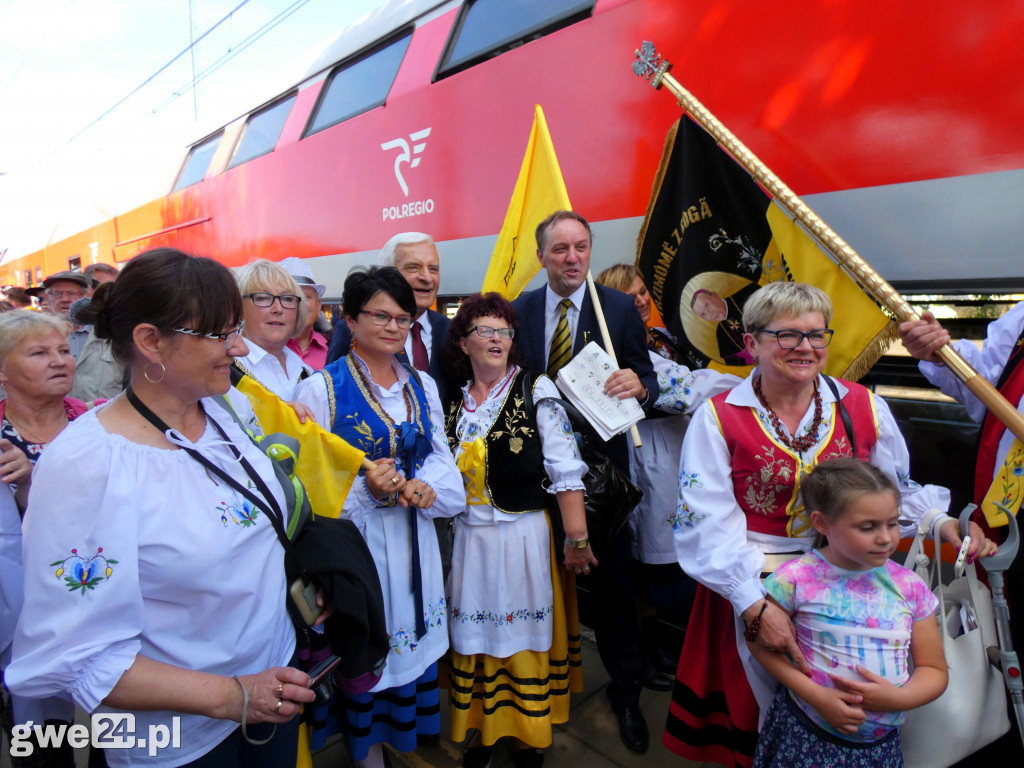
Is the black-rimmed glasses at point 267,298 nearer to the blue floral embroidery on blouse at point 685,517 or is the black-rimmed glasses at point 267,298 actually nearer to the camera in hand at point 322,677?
the camera in hand at point 322,677

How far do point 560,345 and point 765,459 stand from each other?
3.66 ft

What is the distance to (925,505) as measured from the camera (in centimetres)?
169

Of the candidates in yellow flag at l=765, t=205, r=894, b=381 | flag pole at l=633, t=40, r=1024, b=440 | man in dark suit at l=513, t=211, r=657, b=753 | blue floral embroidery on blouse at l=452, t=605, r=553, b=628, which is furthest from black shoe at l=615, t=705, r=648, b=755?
flag pole at l=633, t=40, r=1024, b=440

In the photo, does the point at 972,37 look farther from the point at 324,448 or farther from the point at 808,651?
the point at 324,448

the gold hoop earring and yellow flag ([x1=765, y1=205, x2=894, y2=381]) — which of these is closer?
the gold hoop earring

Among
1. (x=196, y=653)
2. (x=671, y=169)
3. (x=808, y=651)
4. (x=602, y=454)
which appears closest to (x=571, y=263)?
(x=671, y=169)

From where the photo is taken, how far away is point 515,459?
6.77 ft

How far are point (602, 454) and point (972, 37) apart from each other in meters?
1.76

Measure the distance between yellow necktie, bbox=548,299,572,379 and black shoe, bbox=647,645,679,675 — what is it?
57.6 inches

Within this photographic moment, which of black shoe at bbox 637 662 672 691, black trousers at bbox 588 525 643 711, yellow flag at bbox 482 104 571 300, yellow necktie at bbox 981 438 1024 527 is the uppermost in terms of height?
yellow flag at bbox 482 104 571 300

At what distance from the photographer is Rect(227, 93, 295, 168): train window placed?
6.29 meters

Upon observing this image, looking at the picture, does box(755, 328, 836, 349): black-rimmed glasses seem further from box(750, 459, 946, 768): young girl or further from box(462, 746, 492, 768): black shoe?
box(462, 746, 492, 768): black shoe

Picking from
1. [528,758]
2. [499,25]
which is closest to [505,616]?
[528,758]

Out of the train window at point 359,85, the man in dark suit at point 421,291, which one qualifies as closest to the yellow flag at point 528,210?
the man in dark suit at point 421,291
